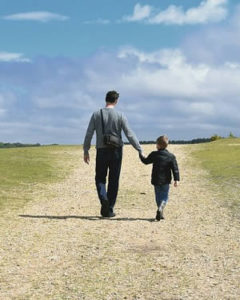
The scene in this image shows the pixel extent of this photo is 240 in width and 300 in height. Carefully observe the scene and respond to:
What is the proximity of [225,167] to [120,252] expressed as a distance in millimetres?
19768

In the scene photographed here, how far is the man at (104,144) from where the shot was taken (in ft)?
43.3

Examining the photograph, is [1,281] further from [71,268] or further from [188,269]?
[188,269]

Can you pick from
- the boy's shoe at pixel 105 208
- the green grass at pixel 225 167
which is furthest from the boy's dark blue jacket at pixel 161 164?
the green grass at pixel 225 167

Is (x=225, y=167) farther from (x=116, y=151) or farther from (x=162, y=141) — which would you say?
(x=116, y=151)

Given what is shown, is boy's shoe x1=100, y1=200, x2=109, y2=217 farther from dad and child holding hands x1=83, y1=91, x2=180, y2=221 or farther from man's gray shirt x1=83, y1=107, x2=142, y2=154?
man's gray shirt x1=83, y1=107, x2=142, y2=154

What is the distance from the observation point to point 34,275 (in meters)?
8.43

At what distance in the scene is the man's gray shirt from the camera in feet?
43.3

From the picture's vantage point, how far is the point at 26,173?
82.3 feet

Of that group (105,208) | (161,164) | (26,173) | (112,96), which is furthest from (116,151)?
(26,173)

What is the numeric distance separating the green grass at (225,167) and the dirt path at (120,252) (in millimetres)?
1472

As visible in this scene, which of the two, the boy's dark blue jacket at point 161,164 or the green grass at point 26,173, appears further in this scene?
the green grass at point 26,173

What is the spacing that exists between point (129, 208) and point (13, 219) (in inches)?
143

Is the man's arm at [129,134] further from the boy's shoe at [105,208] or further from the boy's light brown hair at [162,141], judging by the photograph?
the boy's shoe at [105,208]

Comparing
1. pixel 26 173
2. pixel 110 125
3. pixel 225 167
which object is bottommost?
pixel 26 173
